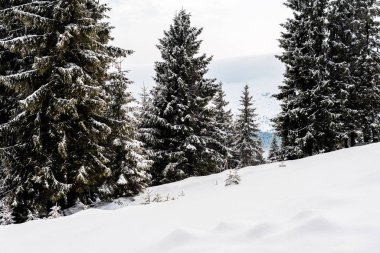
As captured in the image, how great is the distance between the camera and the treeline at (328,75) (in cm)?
2236

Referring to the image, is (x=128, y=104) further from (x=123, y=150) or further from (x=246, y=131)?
(x=246, y=131)

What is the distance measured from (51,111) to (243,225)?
9.13 metres

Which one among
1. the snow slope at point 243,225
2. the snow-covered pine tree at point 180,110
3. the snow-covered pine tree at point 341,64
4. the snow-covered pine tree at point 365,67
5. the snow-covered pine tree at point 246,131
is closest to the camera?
the snow slope at point 243,225

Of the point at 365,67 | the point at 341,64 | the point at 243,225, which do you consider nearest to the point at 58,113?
the point at 243,225

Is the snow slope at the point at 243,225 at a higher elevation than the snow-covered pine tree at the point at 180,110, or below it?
below

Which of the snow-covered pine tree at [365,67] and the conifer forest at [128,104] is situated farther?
the snow-covered pine tree at [365,67]

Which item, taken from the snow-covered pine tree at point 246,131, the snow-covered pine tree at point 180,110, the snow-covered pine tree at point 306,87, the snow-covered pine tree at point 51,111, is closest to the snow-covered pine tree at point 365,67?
the snow-covered pine tree at point 306,87

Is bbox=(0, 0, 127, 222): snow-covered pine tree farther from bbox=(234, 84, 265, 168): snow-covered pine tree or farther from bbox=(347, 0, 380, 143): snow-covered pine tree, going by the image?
bbox=(234, 84, 265, 168): snow-covered pine tree

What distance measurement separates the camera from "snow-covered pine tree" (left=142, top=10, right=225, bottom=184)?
21719 mm

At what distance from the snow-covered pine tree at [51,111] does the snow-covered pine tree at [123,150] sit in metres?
2.80

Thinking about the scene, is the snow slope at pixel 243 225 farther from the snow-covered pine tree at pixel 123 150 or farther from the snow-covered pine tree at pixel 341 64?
the snow-covered pine tree at pixel 341 64

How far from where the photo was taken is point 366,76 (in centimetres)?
2561

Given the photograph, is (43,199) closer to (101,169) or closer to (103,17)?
(101,169)

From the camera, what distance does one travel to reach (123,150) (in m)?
16.1
